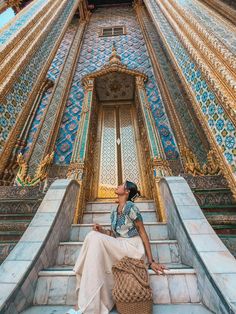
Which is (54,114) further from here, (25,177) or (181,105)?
(181,105)

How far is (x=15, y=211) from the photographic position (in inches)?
114

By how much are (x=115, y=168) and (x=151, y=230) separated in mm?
2378

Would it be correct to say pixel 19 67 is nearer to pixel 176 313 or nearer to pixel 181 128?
pixel 181 128

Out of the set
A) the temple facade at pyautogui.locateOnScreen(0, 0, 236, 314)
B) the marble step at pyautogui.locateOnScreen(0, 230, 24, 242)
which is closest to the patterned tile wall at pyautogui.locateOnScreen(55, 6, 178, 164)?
the temple facade at pyautogui.locateOnScreen(0, 0, 236, 314)

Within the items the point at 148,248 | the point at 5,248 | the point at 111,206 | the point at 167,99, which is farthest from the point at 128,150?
the point at 148,248

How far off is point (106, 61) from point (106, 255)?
7.11 m

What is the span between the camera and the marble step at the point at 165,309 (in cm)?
138

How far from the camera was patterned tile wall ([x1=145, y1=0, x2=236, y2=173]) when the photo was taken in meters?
2.61

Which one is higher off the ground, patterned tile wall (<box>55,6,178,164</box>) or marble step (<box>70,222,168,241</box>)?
patterned tile wall (<box>55,6,178,164</box>)

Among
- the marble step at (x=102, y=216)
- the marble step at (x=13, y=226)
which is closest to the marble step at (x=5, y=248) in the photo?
the marble step at (x=13, y=226)

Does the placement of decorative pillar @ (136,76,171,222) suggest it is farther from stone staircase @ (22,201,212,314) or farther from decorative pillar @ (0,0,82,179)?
decorative pillar @ (0,0,82,179)

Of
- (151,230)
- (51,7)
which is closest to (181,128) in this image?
(151,230)

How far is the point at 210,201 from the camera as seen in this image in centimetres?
281

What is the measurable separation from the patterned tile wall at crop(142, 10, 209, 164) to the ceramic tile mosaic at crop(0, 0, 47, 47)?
381 centimetres
